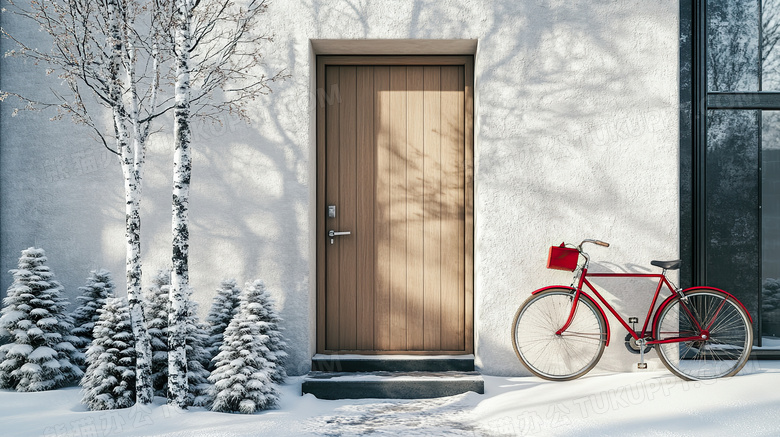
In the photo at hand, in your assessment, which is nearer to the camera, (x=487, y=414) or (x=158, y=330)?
(x=487, y=414)

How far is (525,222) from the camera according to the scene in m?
4.28

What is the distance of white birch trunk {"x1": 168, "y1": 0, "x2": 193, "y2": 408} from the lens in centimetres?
344

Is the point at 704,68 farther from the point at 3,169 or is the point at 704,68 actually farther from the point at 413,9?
the point at 3,169

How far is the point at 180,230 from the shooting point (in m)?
3.47

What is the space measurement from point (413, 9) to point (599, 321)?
2954 millimetres

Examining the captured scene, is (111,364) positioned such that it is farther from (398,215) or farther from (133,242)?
(398,215)

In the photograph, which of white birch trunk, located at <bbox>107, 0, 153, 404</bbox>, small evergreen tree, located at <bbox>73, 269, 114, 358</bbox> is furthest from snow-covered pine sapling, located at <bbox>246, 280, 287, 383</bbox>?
small evergreen tree, located at <bbox>73, 269, 114, 358</bbox>

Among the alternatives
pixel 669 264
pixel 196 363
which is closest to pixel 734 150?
pixel 669 264

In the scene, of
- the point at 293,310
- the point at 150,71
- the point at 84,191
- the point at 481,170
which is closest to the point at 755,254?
the point at 481,170

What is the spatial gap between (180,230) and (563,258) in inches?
113

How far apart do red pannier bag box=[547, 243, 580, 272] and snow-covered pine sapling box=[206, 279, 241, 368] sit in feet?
8.15

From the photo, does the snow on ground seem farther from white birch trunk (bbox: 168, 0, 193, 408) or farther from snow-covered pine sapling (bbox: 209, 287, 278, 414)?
white birch trunk (bbox: 168, 0, 193, 408)

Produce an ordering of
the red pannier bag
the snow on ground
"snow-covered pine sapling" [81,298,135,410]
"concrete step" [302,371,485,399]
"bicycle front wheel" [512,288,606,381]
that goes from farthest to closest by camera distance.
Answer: "bicycle front wheel" [512,288,606,381] < the red pannier bag < "concrete step" [302,371,485,399] < "snow-covered pine sapling" [81,298,135,410] < the snow on ground

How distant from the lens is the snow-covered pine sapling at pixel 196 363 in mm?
3639
